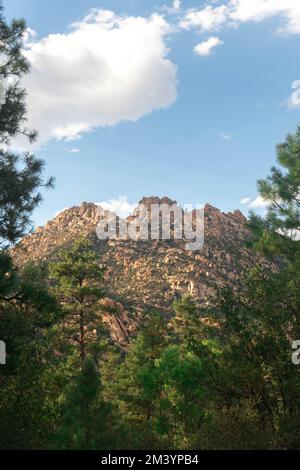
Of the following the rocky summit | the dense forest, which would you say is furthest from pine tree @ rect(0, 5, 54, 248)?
the rocky summit

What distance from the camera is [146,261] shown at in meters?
105

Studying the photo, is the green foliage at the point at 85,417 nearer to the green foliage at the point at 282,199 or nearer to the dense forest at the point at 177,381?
the dense forest at the point at 177,381

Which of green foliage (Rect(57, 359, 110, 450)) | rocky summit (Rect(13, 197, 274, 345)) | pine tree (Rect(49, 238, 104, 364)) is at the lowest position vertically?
green foliage (Rect(57, 359, 110, 450))

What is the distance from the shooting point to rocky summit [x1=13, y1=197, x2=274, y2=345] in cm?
7776

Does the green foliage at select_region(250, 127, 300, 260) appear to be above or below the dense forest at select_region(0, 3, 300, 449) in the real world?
above

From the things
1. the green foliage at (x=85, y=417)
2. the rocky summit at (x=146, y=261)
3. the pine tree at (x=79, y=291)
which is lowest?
the green foliage at (x=85, y=417)

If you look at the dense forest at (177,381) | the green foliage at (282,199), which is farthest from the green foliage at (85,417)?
the green foliage at (282,199)

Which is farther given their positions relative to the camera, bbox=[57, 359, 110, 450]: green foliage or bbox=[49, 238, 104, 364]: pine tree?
bbox=[49, 238, 104, 364]: pine tree

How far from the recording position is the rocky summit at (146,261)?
77.8 metres

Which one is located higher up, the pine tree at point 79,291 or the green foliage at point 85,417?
the pine tree at point 79,291

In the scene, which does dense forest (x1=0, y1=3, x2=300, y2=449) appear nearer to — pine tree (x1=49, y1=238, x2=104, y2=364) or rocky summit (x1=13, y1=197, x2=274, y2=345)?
pine tree (x1=49, y1=238, x2=104, y2=364)

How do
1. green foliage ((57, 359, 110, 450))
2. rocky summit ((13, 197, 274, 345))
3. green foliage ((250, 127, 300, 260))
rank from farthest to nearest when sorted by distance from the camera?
rocky summit ((13, 197, 274, 345)) < green foliage ((250, 127, 300, 260)) < green foliage ((57, 359, 110, 450))

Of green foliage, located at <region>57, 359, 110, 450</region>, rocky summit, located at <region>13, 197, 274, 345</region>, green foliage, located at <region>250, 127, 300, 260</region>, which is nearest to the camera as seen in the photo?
green foliage, located at <region>57, 359, 110, 450</region>

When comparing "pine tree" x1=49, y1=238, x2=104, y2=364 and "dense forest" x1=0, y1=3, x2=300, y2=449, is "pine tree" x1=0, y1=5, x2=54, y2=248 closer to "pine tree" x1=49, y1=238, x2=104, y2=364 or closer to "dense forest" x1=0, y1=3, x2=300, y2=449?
"dense forest" x1=0, y1=3, x2=300, y2=449
